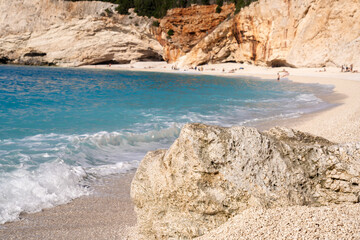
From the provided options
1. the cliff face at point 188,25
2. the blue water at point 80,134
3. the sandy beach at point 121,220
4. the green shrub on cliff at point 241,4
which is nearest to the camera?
the sandy beach at point 121,220

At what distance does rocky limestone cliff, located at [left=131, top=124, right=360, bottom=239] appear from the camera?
2.48m

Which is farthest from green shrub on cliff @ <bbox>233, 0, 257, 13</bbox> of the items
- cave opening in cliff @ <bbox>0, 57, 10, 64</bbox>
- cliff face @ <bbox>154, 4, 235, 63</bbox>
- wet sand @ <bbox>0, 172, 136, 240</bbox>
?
cave opening in cliff @ <bbox>0, 57, 10, 64</bbox>

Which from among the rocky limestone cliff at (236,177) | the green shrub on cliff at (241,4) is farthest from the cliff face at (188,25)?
the rocky limestone cliff at (236,177)

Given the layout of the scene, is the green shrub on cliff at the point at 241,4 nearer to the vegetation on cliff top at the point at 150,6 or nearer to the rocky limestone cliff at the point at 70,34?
the vegetation on cliff top at the point at 150,6

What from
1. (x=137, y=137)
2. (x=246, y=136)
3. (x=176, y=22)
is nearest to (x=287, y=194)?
(x=246, y=136)

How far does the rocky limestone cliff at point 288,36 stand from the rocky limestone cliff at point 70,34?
12.4 meters

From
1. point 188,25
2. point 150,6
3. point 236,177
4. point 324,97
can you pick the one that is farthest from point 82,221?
point 150,6

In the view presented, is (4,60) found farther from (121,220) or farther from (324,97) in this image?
(121,220)

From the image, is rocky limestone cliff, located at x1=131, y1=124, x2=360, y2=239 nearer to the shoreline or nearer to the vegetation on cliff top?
the shoreline

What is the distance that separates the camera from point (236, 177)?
249cm

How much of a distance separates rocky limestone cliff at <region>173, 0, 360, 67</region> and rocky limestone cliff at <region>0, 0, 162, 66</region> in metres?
12.4

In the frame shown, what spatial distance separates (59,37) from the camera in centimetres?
5675

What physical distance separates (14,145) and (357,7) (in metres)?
34.5

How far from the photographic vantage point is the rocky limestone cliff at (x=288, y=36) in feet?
102
